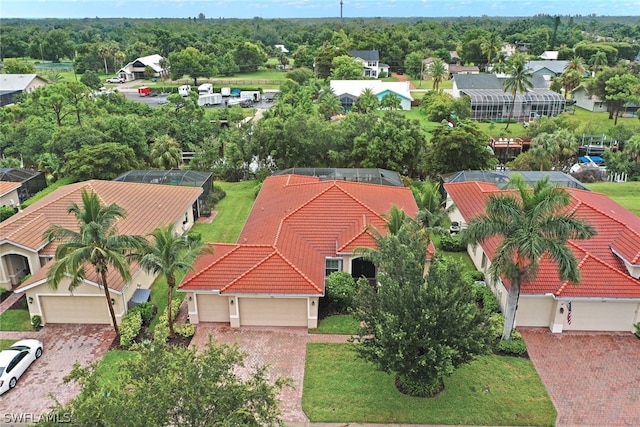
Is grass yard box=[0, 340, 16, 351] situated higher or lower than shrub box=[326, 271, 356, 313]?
lower

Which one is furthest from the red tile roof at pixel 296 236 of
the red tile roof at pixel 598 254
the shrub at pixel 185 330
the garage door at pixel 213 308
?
the red tile roof at pixel 598 254

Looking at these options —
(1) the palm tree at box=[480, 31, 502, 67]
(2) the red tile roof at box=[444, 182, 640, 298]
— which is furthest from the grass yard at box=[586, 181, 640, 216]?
(1) the palm tree at box=[480, 31, 502, 67]

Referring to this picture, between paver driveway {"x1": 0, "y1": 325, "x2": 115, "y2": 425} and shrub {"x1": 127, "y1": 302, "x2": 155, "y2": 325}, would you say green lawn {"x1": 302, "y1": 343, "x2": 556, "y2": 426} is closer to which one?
shrub {"x1": 127, "y1": 302, "x2": 155, "y2": 325}

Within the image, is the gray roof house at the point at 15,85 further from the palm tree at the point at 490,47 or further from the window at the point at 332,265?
the palm tree at the point at 490,47

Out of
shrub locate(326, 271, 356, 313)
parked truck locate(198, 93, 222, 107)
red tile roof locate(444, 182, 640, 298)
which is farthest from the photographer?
parked truck locate(198, 93, 222, 107)

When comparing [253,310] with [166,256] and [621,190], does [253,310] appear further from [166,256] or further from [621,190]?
[621,190]

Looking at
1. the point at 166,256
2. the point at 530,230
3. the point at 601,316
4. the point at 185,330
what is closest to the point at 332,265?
the point at 185,330
